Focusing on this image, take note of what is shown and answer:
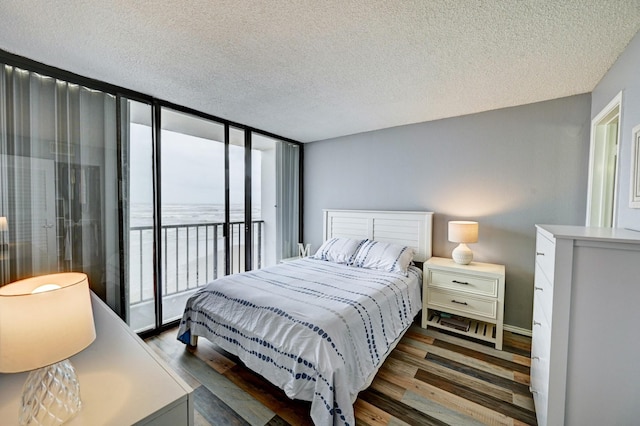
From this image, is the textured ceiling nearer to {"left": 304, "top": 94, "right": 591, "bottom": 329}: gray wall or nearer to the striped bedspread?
{"left": 304, "top": 94, "right": 591, "bottom": 329}: gray wall

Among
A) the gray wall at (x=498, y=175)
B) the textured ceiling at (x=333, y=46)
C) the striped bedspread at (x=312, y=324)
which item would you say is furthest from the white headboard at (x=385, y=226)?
the textured ceiling at (x=333, y=46)

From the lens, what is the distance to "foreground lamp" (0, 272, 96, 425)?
0.72 m

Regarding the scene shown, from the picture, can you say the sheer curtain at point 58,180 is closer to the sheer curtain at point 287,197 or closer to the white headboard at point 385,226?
the sheer curtain at point 287,197

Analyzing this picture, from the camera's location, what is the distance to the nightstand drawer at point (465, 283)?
2508 millimetres

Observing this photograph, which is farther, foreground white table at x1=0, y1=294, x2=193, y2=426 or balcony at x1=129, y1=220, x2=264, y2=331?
balcony at x1=129, y1=220, x2=264, y2=331

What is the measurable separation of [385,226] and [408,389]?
75.1 inches

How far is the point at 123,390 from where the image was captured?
0.92 metres

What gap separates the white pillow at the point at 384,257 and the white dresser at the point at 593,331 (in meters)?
1.54

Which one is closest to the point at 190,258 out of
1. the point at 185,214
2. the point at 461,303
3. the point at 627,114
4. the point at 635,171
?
the point at 185,214


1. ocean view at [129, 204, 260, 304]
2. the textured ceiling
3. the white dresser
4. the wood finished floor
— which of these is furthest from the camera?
ocean view at [129, 204, 260, 304]

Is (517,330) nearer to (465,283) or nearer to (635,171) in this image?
(465,283)

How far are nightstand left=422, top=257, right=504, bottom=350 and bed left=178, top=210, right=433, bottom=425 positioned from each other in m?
0.20

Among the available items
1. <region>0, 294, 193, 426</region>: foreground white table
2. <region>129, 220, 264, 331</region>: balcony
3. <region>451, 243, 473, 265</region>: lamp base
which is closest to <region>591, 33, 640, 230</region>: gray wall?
<region>451, 243, 473, 265</region>: lamp base

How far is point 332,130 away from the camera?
3717 mm
